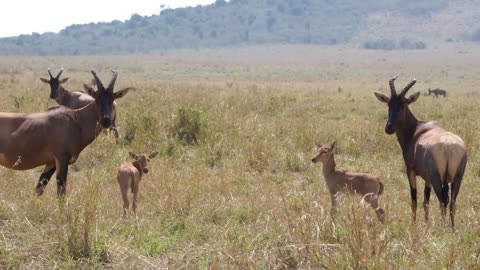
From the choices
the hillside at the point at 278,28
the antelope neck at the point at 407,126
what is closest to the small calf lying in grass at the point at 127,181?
the antelope neck at the point at 407,126

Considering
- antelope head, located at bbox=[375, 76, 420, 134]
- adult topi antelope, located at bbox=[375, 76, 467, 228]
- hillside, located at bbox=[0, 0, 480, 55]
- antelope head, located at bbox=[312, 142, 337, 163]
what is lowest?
hillside, located at bbox=[0, 0, 480, 55]

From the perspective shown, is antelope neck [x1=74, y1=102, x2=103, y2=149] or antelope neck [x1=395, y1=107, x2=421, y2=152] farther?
antelope neck [x1=395, y1=107, x2=421, y2=152]

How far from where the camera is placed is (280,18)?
504 feet

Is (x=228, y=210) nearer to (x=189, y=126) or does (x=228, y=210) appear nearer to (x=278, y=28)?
(x=189, y=126)

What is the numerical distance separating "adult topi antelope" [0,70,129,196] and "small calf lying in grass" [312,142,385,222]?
10.6 feet

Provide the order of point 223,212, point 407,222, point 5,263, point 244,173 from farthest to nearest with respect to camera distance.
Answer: point 244,173, point 223,212, point 407,222, point 5,263

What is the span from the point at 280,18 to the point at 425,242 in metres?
151

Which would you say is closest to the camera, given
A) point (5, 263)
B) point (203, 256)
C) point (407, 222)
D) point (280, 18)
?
point (5, 263)

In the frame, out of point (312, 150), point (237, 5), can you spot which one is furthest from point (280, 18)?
point (312, 150)

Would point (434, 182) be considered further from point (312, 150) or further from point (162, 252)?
point (312, 150)

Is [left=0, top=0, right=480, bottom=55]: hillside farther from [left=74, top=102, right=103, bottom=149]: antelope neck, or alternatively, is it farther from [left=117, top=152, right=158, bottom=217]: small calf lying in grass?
[left=117, top=152, right=158, bottom=217]: small calf lying in grass

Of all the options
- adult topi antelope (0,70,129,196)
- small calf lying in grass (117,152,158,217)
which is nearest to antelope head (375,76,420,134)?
small calf lying in grass (117,152,158,217)

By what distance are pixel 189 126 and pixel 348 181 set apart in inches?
216

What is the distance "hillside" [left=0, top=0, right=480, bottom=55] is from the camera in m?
128
